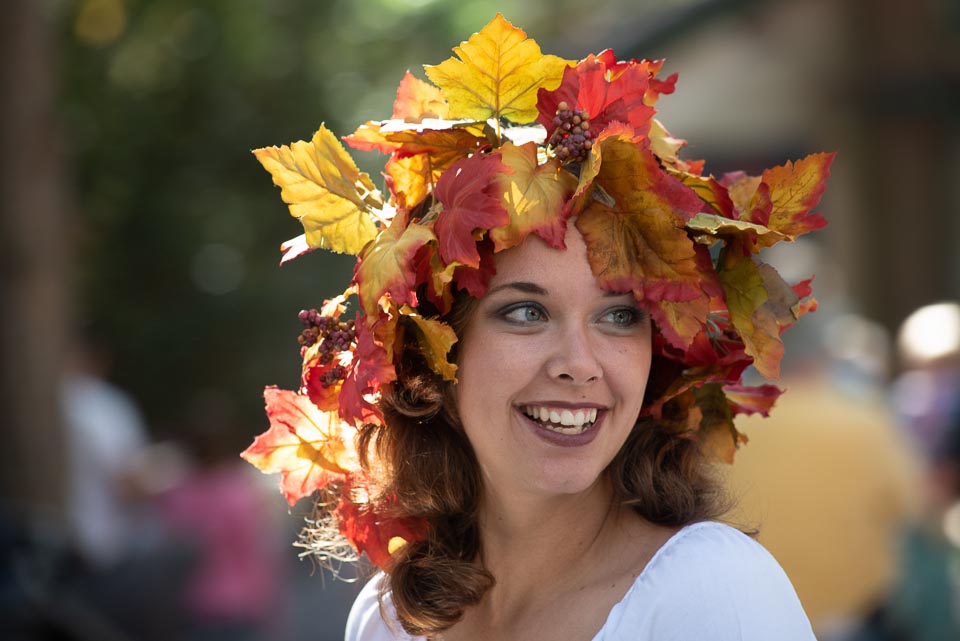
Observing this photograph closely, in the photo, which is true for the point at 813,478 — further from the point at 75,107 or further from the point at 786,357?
the point at 75,107

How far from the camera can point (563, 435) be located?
223 centimetres

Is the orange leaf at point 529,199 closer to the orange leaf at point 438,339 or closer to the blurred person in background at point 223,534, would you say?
the orange leaf at point 438,339

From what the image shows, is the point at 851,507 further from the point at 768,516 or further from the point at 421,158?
the point at 421,158

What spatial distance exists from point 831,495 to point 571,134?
2.36 m

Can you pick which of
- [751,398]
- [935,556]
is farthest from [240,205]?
[751,398]

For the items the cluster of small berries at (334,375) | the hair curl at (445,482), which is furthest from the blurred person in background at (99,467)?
the cluster of small berries at (334,375)

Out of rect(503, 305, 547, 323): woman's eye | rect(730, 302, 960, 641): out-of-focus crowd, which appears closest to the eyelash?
rect(503, 305, 547, 323): woman's eye

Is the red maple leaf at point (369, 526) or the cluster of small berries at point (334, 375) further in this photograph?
the red maple leaf at point (369, 526)

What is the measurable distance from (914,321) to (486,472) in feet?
14.5

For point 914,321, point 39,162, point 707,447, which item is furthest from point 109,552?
point 707,447

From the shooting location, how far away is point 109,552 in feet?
20.3

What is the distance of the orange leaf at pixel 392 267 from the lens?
215cm

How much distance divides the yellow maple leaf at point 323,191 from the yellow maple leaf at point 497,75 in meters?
0.22

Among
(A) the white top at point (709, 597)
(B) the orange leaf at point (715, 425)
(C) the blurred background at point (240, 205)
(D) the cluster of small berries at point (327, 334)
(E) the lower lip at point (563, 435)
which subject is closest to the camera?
(A) the white top at point (709, 597)
